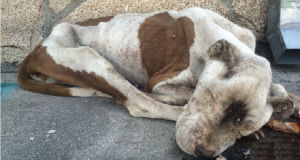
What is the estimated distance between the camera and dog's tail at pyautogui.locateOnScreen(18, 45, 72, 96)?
8.71 feet

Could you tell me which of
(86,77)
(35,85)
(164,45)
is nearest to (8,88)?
(35,85)

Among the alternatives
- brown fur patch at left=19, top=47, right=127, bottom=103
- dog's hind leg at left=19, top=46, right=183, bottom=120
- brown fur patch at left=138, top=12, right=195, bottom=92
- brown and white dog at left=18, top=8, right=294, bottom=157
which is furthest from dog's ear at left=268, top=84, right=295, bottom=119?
brown fur patch at left=19, top=47, right=127, bottom=103

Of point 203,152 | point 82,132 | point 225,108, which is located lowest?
point 82,132

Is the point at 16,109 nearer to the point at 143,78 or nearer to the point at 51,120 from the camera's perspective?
the point at 51,120

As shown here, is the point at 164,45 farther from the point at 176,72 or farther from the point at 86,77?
the point at 86,77

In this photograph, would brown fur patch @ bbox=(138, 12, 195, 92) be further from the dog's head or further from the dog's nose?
the dog's nose

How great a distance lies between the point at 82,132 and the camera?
2021 mm

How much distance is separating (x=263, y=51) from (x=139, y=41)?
51.8 inches

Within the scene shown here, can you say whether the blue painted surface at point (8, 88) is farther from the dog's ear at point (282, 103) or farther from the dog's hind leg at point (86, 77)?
the dog's ear at point (282, 103)

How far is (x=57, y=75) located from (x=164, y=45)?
92cm

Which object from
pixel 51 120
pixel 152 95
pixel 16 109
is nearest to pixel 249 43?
pixel 152 95

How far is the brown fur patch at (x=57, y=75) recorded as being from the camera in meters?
2.46

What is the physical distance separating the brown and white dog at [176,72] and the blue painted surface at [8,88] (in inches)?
4.6

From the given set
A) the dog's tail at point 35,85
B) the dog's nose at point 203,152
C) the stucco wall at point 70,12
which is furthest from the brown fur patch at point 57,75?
the dog's nose at point 203,152
